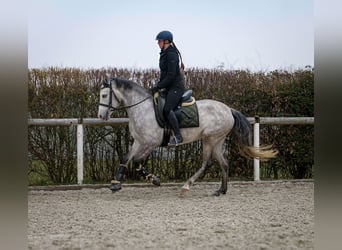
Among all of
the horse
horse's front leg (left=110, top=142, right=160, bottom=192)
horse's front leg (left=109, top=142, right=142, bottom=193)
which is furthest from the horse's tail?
horse's front leg (left=109, top=142, right=142, bottom=193)

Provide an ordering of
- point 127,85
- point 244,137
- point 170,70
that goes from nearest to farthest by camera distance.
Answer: point 170,70 → point 127,85 → point 244,137

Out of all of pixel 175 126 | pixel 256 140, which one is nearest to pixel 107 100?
pixel 175 126

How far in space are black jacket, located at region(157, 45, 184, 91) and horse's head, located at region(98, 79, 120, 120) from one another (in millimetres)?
803

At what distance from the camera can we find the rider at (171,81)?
7.09 m

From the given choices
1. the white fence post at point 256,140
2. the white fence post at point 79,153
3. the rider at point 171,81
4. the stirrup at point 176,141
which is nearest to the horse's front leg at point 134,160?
the stirrup at point 176,141

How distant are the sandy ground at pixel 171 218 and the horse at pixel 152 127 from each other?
51 cm

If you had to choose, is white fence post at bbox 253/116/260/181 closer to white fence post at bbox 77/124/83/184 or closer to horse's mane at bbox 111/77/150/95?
horse's mane at bbox 111/77/150/95

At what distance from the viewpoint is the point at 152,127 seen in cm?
729

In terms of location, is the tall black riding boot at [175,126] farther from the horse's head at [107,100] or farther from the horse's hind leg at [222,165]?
the horse's head at [107,100]

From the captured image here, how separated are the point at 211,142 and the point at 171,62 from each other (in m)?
1.50

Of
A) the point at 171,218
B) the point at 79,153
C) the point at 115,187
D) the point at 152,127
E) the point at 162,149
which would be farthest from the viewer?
the point at 162,149

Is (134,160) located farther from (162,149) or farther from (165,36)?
(165,36)

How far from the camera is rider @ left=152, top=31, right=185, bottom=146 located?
7.09 meters

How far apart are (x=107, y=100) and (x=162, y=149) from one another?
82.1 inches
